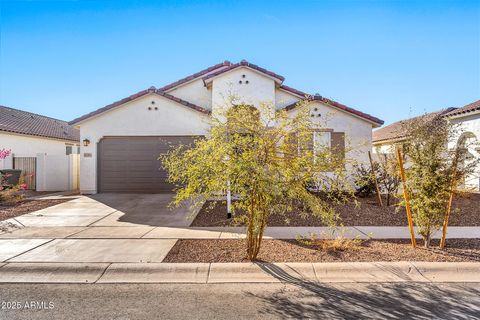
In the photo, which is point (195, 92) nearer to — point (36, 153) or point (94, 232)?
point (94, 232)

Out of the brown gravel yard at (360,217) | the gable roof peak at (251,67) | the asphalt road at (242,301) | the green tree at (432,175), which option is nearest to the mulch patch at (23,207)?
the brown gravel yard at (360,217)

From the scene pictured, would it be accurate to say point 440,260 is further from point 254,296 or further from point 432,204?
point 254,296

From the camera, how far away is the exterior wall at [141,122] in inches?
526

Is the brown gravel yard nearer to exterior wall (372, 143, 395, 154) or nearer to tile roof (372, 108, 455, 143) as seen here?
exterior wall (372, 143, 395, 154)

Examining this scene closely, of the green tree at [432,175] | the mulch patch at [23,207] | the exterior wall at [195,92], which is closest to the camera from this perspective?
the green tree at [432,175]

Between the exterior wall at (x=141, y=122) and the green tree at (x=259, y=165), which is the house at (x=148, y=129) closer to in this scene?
the exterior wall at (x=141, y=122)

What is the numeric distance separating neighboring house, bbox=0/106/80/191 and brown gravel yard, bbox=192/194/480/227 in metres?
10.2

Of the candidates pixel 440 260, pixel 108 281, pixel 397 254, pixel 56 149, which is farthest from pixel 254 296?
pixel 56 149

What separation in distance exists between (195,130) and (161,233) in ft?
23.6

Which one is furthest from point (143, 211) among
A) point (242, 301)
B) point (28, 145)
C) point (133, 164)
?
point (28, 145)

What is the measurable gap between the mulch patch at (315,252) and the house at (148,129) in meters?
7.84

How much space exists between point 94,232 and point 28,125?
1685cm

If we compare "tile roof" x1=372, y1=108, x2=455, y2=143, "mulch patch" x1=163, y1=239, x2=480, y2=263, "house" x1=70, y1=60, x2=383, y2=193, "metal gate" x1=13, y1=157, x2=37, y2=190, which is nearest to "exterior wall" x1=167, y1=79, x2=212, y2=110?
"house" x1=70, y1=60, x2=383, y2=193

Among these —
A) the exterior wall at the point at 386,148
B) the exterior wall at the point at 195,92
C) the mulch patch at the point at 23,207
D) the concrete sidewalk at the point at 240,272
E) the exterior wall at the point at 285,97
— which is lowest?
the concrete sidewalk at the point at 240,272
